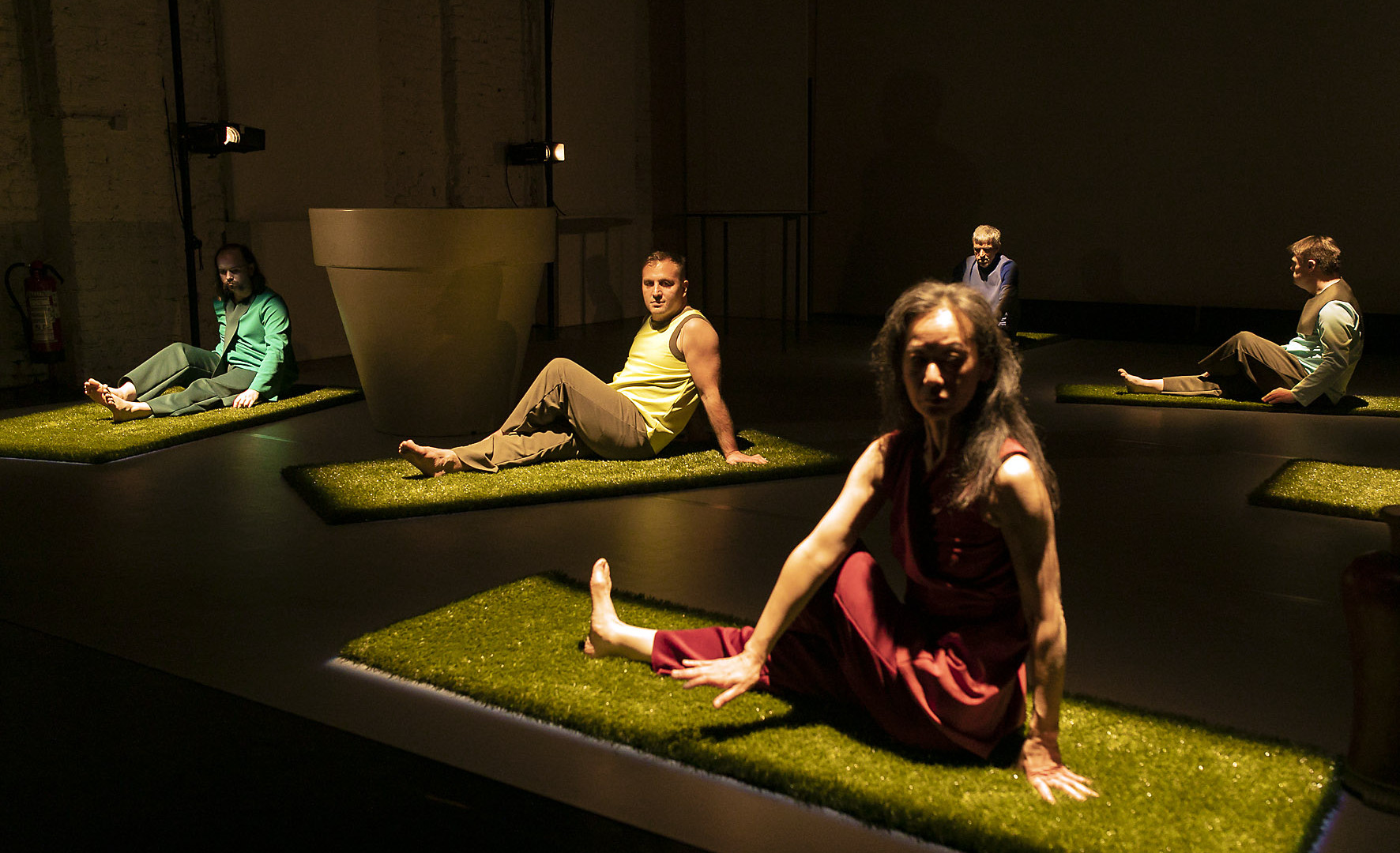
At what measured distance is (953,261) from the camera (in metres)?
11.6

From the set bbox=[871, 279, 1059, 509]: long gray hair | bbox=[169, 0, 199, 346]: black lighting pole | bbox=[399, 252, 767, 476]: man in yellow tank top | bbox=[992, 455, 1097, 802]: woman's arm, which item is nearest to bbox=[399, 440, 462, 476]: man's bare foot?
bbox=[399, 252, 767, 476]: man in yellow tank top

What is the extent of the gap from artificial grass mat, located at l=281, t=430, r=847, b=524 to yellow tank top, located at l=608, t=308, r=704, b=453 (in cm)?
16

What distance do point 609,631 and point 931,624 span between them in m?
0.83

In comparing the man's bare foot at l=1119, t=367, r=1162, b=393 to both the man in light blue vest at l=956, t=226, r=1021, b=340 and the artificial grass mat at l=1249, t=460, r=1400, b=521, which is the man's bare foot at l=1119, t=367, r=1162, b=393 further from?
the artificial grass mat at l=1249, t=460, r=1400, b=521

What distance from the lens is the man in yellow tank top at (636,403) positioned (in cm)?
509

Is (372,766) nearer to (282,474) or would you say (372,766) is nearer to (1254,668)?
(1254,668)

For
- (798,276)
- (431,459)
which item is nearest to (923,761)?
(431,459)

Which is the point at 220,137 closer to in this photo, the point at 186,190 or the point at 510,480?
the point at 186,190

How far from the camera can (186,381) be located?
684cm

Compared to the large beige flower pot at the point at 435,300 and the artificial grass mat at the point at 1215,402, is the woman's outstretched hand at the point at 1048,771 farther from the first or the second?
the artificial grass mat at the point at 1215,402

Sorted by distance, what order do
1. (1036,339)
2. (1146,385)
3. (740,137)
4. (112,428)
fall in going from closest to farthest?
(112,428), (1146,385), (1036,339), (740,137)

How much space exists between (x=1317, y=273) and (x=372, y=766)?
19.4ft

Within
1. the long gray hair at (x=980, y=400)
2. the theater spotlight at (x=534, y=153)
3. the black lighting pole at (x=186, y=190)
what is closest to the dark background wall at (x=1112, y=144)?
the theater spotlight at (x=534, y=153)

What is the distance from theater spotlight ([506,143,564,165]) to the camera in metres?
10.2
